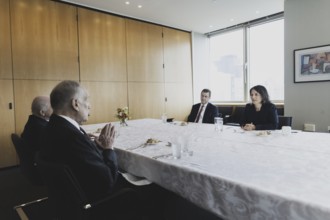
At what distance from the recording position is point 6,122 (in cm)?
397

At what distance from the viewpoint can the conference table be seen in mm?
953

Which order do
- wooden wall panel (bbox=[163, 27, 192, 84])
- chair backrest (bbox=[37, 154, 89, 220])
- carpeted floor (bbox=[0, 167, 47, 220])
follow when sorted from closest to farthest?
1. chair backrest (bbox=[37, 154, 89, 220])
2. carpeted floor (bbox=[0, 167, 47, 220])
3. wooden wall panel (bbox=[163, 27, 192, 84])

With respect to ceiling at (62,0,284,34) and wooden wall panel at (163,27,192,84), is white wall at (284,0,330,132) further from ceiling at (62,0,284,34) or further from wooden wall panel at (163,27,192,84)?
wooden wall panel at (163,27,192,84)

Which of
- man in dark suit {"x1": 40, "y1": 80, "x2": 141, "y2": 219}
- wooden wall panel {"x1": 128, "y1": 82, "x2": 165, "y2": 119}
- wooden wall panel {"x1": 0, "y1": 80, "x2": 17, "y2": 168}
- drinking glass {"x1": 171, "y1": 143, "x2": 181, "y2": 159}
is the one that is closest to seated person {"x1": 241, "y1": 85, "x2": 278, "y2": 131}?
drinking glass {"x1": 171, "y1": 143, "x2": 181, "y2": 159}

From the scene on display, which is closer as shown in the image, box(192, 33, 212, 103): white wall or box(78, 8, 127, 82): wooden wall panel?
box(78, 8, 127, 82): wooden wall panel

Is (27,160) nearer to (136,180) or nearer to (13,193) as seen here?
(136,180)

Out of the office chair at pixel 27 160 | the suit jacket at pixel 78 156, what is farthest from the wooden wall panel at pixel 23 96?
the suit jacket at pixel 78 156

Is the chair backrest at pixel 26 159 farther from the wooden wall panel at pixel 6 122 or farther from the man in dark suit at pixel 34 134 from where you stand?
the wooden wall panel at pixel 6 122

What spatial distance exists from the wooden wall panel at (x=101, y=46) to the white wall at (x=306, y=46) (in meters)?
3.49

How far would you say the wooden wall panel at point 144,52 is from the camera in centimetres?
556

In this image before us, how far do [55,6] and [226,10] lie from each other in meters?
3.49

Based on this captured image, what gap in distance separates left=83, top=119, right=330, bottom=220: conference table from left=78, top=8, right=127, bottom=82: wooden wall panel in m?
3.26

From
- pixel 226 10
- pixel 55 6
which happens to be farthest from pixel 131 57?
pixel 226 10

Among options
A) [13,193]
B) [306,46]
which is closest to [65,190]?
[13,193]
